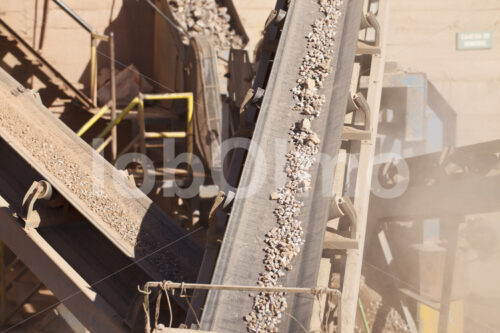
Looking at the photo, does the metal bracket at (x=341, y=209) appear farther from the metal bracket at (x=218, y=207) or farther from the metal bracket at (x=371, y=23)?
the metal bracket at (x=371, y=23)

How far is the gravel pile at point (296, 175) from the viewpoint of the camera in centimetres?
382

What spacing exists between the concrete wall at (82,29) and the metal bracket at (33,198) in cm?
545

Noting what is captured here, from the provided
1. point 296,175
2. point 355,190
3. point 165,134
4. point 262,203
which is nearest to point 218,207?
point 262,203

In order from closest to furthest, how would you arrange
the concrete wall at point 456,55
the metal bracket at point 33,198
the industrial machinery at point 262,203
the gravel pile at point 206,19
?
the industrial machinery at point 262,203 → the metal bracket at point 33,198 → the gravel pile at point 206,19 → the concrete wall at point 456,55

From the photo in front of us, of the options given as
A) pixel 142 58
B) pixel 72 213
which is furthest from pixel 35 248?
pixel 142 58

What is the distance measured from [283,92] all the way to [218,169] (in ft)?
8.07

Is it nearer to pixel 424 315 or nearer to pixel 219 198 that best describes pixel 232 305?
pixel 219 198

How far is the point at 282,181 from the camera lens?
4.56m

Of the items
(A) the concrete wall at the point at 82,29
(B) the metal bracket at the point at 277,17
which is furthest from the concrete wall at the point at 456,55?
(B) the metal bracket at the point at 277,17

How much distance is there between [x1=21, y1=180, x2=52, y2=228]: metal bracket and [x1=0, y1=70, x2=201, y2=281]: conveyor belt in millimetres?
145

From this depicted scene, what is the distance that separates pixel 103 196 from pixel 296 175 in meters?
1.81

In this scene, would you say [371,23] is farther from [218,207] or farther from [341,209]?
[218,207]

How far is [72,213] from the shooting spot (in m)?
5.07

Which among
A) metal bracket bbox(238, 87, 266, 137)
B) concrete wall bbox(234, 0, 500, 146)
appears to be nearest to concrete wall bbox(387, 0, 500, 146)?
concrete wall bbox(234, 0, 500, 146)
